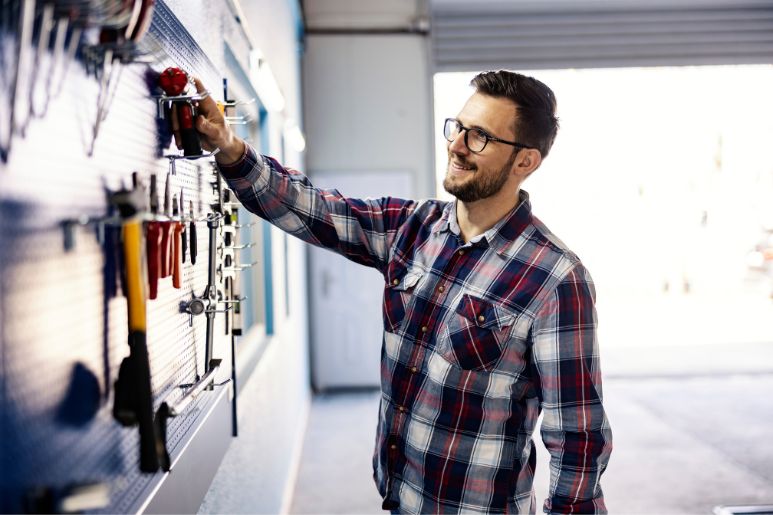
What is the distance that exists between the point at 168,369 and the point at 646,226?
5.83 m

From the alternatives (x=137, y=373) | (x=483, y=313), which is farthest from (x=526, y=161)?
(x=137, y=373)

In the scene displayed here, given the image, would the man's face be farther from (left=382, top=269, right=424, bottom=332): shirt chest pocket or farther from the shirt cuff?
the shirt cuff

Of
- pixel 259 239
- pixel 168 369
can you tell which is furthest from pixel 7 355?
pixel 259 239

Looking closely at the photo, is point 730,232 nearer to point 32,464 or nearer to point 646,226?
point 646,226

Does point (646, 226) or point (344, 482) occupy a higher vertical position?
point (646, 226)

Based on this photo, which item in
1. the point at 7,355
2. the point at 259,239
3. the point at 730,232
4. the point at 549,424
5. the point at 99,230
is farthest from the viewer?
the point at 730,232

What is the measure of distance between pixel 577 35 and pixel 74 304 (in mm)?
4850

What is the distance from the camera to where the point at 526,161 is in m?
1.45

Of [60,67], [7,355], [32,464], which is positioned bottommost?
[32,464]

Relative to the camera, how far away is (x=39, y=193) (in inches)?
24.0

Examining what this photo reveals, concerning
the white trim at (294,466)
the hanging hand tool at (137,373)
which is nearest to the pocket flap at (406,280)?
the hanging hand tool at (137,373)

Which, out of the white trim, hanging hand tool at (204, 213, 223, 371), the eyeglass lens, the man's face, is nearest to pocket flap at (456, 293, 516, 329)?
the man's face

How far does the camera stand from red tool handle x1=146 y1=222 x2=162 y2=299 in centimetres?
81

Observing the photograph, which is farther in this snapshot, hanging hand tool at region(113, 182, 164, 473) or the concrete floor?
the concrete floor
